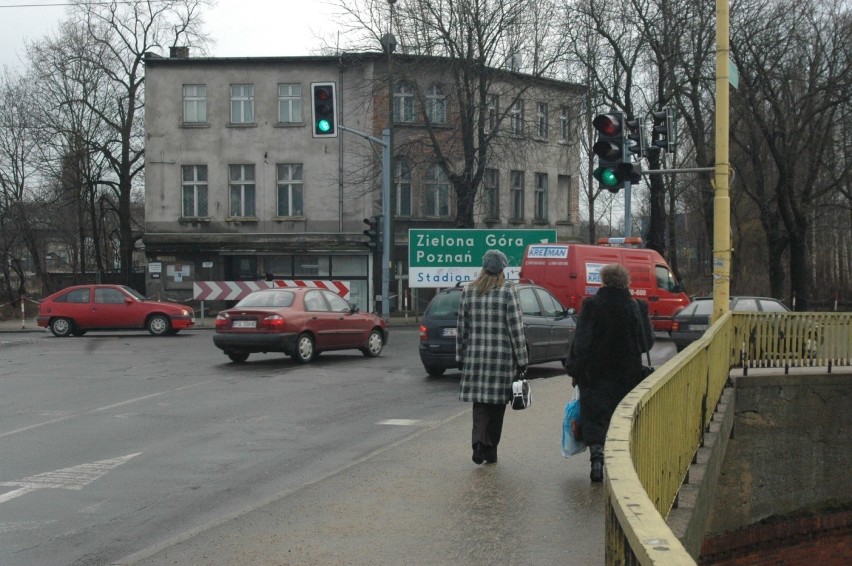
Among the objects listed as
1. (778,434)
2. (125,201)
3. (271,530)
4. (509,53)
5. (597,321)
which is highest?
(509,53)

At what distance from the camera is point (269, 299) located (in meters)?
18.8

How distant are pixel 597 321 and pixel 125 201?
4504cm

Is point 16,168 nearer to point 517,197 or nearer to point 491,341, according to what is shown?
point 517,197

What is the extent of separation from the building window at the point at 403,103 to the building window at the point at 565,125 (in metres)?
6.03

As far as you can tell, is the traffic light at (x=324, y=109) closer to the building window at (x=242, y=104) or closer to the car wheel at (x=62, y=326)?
the car wheel at (x=62, y=326)

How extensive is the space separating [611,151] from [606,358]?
6961 mm

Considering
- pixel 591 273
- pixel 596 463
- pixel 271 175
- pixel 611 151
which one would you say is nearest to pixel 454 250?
pixel 591 273

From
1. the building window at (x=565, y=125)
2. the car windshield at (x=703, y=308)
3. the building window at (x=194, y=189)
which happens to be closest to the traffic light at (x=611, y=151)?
the car windshield at (x=703, y=308)

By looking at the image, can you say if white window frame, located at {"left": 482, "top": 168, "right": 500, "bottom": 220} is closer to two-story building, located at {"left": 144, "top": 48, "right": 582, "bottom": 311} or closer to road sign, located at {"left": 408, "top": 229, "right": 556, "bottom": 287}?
two-story building, located at {"left": 144, "top": 48, "right": 582, "bottom": 311}

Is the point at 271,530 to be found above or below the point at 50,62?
below

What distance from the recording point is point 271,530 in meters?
6.30

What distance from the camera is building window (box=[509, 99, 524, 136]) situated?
1529 inches

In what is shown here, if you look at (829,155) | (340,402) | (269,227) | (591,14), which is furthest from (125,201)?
(340,402)

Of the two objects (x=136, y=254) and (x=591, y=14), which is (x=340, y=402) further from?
(x=136, y=254)
